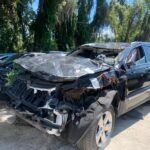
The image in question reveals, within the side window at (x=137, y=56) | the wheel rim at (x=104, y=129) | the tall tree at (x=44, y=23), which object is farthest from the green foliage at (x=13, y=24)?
the wheel rim at (x=104, y=129)

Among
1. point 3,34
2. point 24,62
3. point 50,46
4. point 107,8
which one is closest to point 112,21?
point 107,8

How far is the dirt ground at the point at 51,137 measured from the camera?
3983 millimetres

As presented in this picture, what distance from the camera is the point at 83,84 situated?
360 centimetres

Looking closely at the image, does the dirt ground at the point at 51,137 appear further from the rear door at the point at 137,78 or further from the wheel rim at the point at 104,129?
the rear door at the point at 137,78

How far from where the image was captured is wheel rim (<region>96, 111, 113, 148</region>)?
3.83 meters

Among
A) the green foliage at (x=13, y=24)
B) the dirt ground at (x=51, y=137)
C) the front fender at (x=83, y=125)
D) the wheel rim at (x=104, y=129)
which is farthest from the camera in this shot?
the green foliage at (x=13, y=24)

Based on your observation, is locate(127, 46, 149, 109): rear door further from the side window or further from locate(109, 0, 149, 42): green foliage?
locate(109, 0, 149, 42): green foliage

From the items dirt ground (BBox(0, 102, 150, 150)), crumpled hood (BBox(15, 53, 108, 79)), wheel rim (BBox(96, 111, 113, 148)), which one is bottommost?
dirt ground (BBox(0, 102, 150, 150))

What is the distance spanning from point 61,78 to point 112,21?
20163 millimetres

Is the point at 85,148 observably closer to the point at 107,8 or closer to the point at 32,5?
the point at 32,5

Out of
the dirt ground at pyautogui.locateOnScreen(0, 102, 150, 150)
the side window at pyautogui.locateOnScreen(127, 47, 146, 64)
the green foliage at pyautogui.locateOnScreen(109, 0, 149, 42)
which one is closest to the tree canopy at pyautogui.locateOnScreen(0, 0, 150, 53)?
the green foliage at pyautogui.locateOnScreen(109, 0, 149, 42)

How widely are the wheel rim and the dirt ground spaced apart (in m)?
0.18

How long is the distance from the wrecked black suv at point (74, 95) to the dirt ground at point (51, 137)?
442 millimetres

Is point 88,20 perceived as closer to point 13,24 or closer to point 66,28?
point 66,28
